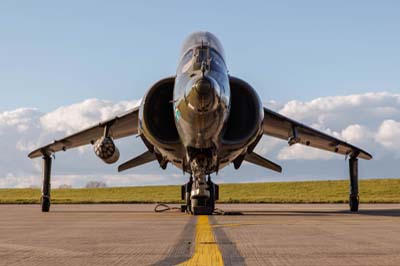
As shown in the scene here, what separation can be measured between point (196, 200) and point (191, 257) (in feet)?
30.4

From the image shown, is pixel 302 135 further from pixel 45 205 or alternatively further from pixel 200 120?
pixel 45 205

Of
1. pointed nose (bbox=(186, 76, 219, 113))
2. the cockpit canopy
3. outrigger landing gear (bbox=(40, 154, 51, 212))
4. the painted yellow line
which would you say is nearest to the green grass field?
outrigger landing gear (bbox=(40, 154, 51, 212))

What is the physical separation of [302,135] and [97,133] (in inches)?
269

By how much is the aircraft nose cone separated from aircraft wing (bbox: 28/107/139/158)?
6557 mm

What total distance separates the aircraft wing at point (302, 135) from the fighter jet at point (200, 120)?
0.05 meters

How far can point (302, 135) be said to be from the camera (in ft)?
65.2

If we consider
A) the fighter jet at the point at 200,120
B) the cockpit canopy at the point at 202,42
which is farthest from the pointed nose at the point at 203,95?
the cockpit canopy at the point at 202,42

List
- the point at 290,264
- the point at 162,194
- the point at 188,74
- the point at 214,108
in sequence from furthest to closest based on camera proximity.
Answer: the point at 162,194 < the point at 188,74 < the point at 214,108 < the point at 290,264

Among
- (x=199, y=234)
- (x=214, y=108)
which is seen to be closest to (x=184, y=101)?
(x=214, y=108)

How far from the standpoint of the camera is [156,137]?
15.1 metres

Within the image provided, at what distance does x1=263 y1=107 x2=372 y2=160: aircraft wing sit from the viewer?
1850 centimetres

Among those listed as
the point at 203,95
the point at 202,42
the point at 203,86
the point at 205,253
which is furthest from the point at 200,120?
the point at 205,253

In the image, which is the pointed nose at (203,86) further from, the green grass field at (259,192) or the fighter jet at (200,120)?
the green grass field at (259,192)

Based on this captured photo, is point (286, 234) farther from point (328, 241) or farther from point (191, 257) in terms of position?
point (191, 257)
